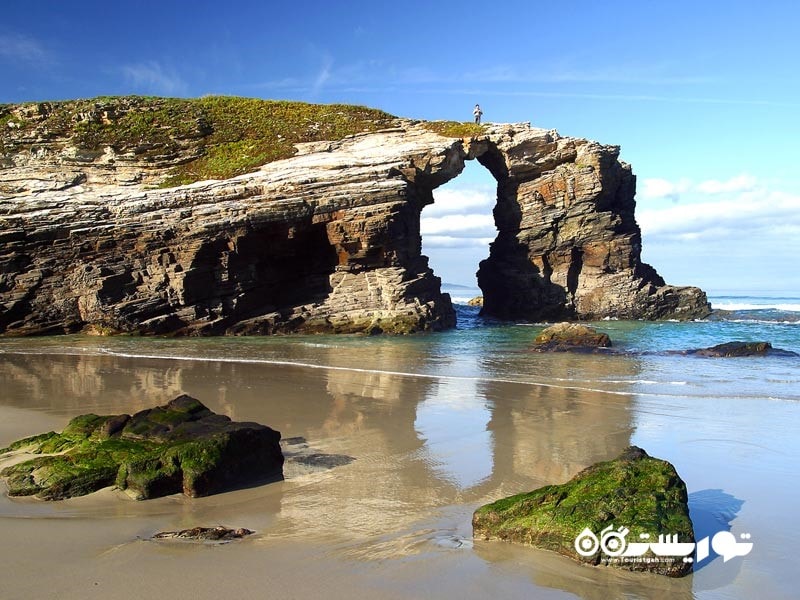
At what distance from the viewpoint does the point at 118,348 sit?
22.3 metres

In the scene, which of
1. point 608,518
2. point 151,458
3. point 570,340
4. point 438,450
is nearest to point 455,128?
point 570,340

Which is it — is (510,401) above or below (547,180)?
below

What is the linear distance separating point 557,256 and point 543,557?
33781mm

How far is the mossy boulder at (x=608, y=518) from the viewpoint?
4.27 meters

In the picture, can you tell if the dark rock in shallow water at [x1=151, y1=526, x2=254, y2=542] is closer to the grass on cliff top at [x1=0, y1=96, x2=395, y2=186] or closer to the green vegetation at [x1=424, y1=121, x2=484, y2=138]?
the grass on cliff top at [x1=0, y1=96, x2=395, y2=186]

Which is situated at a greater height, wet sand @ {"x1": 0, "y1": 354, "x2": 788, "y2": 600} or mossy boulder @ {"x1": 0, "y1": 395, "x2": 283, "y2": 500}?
mossy boulder @ {"x1": 0, "y1": 395, "x2": 283, "y2": 500}

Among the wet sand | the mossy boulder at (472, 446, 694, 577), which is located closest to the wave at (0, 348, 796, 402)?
the wet sand

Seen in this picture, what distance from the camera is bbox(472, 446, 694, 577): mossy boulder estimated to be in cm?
427

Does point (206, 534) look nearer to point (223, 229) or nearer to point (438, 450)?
point (438, 450)

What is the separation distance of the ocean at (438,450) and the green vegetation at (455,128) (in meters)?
18.5

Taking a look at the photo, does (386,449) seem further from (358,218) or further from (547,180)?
(547,180)

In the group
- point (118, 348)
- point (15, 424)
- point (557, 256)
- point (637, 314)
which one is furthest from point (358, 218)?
point (15, 424)

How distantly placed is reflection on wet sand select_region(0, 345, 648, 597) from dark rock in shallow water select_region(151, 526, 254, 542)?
19cm

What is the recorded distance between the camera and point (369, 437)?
27.5 ft
